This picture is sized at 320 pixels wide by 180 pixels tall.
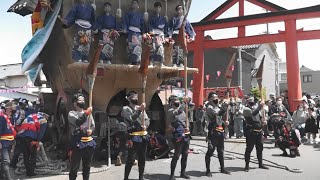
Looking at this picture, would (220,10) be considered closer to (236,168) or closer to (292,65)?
(292,65)

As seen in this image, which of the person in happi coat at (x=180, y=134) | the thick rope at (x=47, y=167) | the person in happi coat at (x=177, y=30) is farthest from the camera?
the person in happi coat at (x=177, y=30)

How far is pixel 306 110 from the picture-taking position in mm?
12578

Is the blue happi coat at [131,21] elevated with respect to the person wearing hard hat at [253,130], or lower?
elevated

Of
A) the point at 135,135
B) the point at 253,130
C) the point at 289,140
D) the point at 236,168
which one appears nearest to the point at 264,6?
the point at 289,140

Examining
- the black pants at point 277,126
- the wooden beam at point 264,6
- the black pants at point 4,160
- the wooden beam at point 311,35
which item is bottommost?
the black pants at point 4,160

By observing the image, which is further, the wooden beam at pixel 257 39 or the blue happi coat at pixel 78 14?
the wooden beam at pixel 257 39

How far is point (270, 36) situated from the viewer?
1590 cm

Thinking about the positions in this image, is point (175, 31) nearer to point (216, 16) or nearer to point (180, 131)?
point (180, 131)

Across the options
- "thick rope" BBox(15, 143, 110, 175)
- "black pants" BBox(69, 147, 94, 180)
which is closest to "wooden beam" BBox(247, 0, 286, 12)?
"thick rope" BBox(15, 143, 110, 175)

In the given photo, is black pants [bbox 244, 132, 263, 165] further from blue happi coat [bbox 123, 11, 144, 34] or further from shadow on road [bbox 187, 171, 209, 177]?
blue happi coat [bbox 123, 11, 144, 34]

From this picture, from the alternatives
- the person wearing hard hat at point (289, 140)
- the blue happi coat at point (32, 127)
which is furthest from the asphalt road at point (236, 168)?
the blue happi coat at point (32, 127)

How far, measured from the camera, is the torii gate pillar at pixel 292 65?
14844 millimetres

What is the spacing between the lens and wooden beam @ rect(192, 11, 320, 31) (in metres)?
14.6

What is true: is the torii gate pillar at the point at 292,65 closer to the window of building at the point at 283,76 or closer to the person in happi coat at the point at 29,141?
the person in happi coat at the point at 29,141
